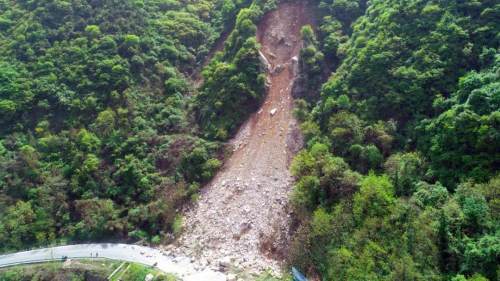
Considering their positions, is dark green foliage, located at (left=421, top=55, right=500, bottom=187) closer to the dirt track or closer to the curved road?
the dirt track

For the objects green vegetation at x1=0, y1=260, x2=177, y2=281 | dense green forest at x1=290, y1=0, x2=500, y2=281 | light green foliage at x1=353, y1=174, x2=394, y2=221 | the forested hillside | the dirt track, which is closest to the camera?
dense green forest at x1=290, y1=0, x2=500, y2=281

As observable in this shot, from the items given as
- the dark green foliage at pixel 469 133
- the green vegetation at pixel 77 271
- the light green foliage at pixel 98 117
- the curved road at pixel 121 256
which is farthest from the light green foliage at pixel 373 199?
the green vegetation at pixel 77 271

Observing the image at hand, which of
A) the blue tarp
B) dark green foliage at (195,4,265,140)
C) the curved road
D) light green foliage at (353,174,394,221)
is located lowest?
the blue tarp

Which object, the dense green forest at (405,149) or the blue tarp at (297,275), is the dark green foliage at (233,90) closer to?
the dense green forest at (405,149)

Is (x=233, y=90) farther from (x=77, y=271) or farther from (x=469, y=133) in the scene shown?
(x=469, y=133)

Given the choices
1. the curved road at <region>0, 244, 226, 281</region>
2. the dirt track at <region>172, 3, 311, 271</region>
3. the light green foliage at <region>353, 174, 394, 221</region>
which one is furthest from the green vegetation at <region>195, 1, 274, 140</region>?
the light green foliage at <region>353, 174, 394, 221</region>

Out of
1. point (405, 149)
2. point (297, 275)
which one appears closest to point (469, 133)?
point (405, 149)
